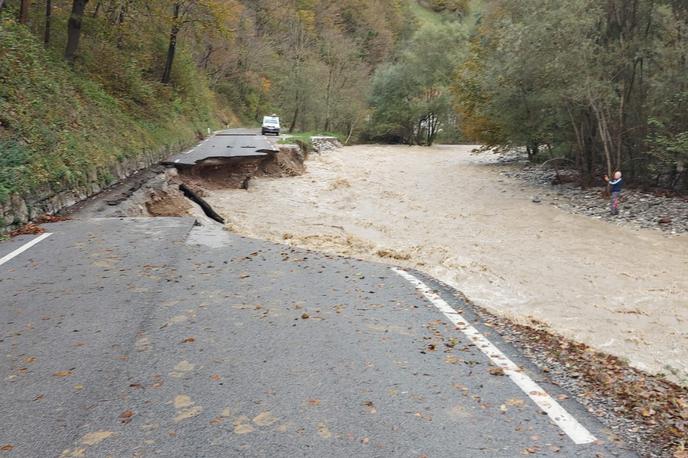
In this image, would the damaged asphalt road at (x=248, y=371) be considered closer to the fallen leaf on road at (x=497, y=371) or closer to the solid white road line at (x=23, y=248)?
the fallen leaf on road at (x=497, y=371)

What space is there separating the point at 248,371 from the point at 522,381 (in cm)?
209

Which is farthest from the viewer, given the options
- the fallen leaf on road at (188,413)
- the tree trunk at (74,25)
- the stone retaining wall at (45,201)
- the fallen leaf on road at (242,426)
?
the tree trunk at (74,25)

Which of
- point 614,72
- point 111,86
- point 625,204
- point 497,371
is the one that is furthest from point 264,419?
point 111,86

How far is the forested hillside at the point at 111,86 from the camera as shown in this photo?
35.6 feet

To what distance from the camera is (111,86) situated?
20.9 m

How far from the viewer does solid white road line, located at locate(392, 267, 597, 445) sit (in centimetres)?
321

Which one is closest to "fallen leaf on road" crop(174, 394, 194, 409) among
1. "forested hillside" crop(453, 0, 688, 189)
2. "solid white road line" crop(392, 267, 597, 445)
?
"solid white road line" crop(392, 267, 597, 445)

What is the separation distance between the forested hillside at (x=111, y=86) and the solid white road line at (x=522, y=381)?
7530 mm

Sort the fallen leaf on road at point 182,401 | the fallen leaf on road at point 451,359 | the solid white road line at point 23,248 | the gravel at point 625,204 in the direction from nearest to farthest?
the fallen leaf on road at point 182,401 → the fallen leaf on road at point 451,359 → the solid white road line at point 23,248 → the gravel at point 625,204

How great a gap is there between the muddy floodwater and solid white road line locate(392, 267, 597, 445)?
2075 millimetres

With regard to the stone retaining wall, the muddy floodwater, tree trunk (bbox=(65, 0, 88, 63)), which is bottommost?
the muddy floodwater

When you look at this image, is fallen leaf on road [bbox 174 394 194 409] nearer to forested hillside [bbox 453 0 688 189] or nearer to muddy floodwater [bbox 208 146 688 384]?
muddy floodwater [bbox 208 146 688 384]

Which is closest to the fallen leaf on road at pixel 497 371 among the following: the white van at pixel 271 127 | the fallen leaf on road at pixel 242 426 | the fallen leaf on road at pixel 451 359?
the fallen leaf on road at pixel 451 359

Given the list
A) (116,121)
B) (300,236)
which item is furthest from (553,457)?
(116,121)
